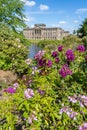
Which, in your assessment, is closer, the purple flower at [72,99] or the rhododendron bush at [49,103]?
the rhododendron bush at [49,103]

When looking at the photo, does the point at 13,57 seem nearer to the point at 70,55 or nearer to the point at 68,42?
the point at 70,55

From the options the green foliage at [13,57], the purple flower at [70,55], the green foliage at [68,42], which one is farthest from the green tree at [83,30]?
the purple flower at [70,55]

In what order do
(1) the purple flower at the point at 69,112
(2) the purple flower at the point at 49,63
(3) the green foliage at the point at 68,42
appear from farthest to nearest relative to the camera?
(3) the green foliage at the point at 68,42, (2) the purple flower at the point at 49,63, (1) the purple flower at the point at 69,112

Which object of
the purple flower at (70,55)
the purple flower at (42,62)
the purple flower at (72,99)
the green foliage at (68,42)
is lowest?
the green foliage at (68,42)

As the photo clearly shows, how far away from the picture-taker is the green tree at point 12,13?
2984 cm

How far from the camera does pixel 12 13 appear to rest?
30.8 m

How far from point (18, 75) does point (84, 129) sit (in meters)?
8.01

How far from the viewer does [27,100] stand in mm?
4242

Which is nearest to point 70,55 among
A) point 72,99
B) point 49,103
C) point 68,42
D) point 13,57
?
point 72,99

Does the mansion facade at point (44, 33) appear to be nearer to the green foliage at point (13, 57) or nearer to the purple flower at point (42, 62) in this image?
the green foliage at point (13, 57)

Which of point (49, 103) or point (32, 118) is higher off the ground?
point (49, 103)

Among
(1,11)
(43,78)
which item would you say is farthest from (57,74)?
(1,11)

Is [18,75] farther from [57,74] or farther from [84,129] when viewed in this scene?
[84,129]

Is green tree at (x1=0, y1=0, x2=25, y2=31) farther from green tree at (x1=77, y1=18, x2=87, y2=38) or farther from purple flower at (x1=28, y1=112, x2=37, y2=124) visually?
green tree at (x1=77, y1=18, x2=87, y2=38)
